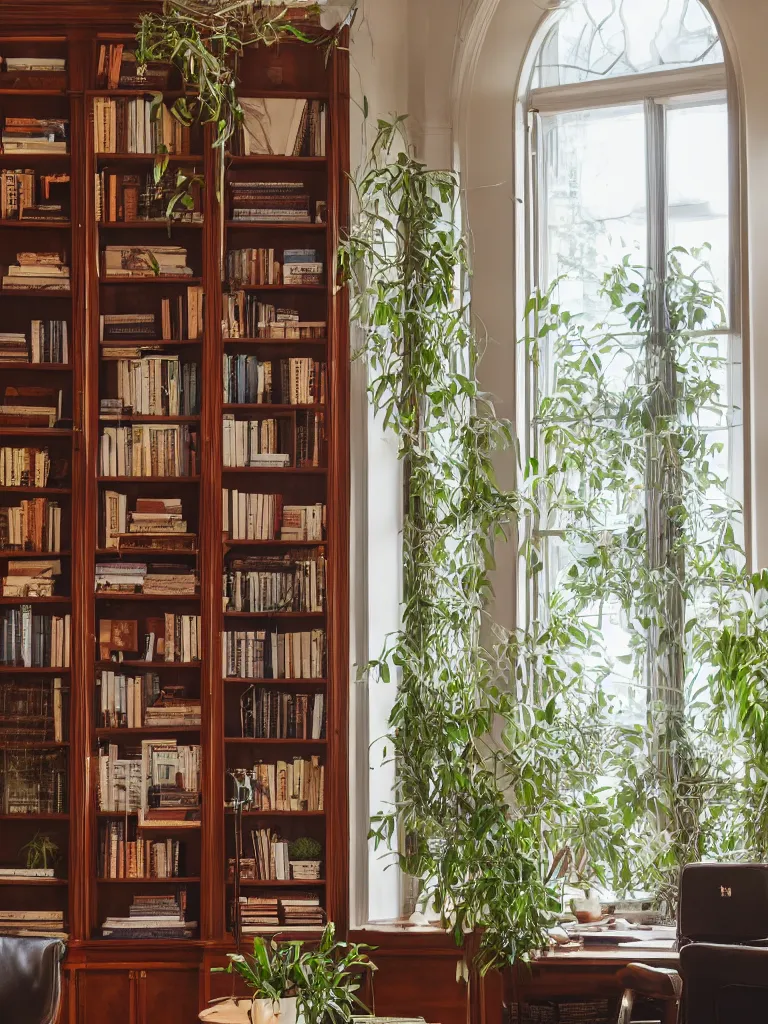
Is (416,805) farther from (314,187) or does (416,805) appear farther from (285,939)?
(314,187)

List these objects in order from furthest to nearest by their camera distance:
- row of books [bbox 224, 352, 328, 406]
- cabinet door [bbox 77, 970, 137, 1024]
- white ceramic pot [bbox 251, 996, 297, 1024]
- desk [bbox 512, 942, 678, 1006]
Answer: row of books [bbox 224, 352, 328, 406]
cabinet door [bbox 77, 970, 137, 1024]
desk [bbox 512, 942, 678, 1006]
white ceramic pot [bbox 251, 996, 297, 1024]

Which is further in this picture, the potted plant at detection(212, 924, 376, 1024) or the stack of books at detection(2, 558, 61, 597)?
the stack of books at detection(2, 558, 61, 597)

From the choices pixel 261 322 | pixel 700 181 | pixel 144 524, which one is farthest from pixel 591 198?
pixel 144 524

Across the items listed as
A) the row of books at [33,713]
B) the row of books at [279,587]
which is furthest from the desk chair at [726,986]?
the row of books at [33,713]

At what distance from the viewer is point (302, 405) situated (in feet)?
15.1

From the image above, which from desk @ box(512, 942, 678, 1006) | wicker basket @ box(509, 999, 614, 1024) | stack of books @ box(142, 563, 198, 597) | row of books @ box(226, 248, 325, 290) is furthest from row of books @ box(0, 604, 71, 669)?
wicker basket @ box(509, 999, 614, 1024)

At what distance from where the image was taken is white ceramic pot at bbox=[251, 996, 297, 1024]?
337 centimetres

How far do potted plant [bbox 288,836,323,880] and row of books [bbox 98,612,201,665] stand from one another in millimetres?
854

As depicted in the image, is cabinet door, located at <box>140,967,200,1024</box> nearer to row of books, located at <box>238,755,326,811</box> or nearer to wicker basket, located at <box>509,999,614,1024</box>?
row of books, located at <box>238,755,326,811</box>

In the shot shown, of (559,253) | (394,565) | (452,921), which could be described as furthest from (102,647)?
(559,253)

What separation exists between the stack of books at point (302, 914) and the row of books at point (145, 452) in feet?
5.83

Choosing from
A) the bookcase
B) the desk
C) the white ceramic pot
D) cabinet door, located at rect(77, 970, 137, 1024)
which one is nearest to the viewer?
the white ceramic pot

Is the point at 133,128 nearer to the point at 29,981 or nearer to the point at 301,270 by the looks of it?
the point at 301,270

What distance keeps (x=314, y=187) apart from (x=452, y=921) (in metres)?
3.02
